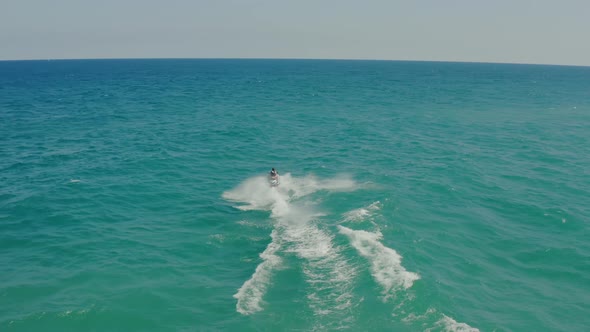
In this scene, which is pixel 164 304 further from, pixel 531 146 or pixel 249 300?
pixel 531 146

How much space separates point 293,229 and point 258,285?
916 cm

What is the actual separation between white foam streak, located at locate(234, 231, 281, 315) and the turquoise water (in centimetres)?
15

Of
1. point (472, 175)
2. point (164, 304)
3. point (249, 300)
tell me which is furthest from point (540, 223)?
point (164, 304)

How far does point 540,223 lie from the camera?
40.3 metres

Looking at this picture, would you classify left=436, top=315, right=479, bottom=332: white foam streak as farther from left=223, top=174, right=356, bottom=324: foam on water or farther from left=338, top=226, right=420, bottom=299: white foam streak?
left=223, top=174, right=356, bottom=324: foam on water

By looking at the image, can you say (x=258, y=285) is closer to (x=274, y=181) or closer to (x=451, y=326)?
(x=451, y=326)

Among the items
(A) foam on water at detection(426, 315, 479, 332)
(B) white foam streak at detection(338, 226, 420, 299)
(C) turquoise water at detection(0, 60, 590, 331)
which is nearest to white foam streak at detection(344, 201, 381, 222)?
(C) turquoise water at detection(0, 60, 590, 331)

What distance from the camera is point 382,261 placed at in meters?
32.0

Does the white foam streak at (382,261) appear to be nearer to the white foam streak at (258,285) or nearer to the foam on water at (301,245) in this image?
the foam on water at (301,245)

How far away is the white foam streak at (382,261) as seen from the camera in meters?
29.1

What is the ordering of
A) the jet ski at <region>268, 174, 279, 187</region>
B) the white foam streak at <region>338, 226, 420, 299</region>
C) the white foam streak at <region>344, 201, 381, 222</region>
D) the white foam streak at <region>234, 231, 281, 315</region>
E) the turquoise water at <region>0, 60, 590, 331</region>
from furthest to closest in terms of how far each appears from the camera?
the jet ski at <region>268, 174, 279, 187</region>
the white foam streak at <region>344, 201, 381, 222</region>
the white foam streak at <region>338, 226, 420, 299</region>
the white foam streak at <region>234, 231, 281, 315</region>
the turquoise water at <region>0, 60, 590, 331</region>

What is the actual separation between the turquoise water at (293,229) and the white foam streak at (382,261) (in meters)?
0.16

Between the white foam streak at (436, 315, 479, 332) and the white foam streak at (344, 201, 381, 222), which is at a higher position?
the white foam streak at (344, 201, 381, 222)

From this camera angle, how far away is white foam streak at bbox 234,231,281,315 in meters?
27.9
